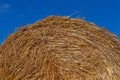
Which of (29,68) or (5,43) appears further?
(5,43)

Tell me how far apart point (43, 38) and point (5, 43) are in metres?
0.61

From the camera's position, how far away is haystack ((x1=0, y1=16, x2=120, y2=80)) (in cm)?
510

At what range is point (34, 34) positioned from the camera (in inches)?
213

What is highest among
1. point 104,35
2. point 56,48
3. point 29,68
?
point 104,35

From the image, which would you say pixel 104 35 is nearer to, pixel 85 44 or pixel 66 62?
pixel 85 44

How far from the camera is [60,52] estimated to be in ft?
17.1

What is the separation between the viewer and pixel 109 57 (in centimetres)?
531

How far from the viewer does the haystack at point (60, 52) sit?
5.10 m

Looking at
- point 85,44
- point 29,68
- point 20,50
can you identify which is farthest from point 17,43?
point 85,44

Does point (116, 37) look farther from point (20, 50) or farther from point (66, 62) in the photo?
point (20, 50)

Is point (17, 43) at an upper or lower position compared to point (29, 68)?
upper

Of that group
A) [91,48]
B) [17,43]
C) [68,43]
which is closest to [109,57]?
[91,48]

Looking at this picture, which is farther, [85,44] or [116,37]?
[116,37]

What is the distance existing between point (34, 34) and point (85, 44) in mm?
755
